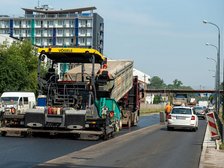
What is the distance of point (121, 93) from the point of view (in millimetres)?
25266

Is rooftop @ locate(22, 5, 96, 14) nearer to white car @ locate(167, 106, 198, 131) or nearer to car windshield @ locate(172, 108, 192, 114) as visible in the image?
car windshield @ locate(172, 108, 192, 114)

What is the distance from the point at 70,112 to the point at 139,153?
4415mm

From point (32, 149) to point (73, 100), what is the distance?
15.3 ft

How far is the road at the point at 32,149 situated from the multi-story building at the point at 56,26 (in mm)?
115950

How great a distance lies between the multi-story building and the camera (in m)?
134

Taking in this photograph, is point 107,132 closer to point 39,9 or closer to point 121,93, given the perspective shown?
point 121,93

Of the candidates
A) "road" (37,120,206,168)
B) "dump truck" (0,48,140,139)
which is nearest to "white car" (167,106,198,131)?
"dump truck" (0,48,140,139)

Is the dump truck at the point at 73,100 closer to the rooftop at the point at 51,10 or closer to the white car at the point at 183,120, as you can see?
the white car at the point at 183,120

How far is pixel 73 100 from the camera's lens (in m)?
19.2

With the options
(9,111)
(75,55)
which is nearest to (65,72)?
(75,55)

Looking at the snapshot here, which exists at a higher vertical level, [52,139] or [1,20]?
[1,20]

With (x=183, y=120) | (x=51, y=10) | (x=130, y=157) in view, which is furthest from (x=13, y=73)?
(x=51, y=10)

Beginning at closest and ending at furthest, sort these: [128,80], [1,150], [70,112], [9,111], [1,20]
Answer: [1,150]
[70,112]
[9,111]
[128,80]
[1,20]

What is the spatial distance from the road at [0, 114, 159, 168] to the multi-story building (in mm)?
115950
